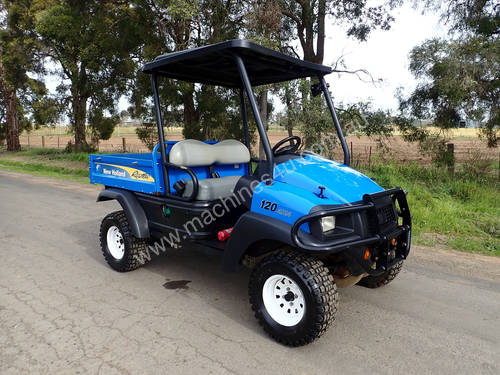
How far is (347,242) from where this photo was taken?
101 inches

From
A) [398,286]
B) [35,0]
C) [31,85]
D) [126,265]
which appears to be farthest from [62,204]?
[31,85]

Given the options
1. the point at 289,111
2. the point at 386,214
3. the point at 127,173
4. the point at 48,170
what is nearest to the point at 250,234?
the point at 386,214

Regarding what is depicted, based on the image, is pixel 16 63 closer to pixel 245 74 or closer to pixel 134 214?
pixel 134 214

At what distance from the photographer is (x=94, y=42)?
1330cm

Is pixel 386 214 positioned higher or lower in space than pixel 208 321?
higher

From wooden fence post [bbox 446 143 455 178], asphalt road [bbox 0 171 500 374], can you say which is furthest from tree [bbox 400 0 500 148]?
asphalt road [bbox 0 171 500 374]

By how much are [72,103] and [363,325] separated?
18.2 metres

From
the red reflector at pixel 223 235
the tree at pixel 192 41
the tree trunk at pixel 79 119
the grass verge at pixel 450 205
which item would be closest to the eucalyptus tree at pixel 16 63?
the tree trunk at pixel 79 119

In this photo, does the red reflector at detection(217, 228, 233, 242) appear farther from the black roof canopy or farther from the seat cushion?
the black roof canopy

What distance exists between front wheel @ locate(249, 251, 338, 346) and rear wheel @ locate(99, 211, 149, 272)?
1666 mm

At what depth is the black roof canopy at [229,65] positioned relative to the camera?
2977mm

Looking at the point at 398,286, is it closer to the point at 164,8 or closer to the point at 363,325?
the point at 363,325

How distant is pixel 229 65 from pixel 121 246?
2.32 m

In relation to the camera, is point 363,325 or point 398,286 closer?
point 363,325
